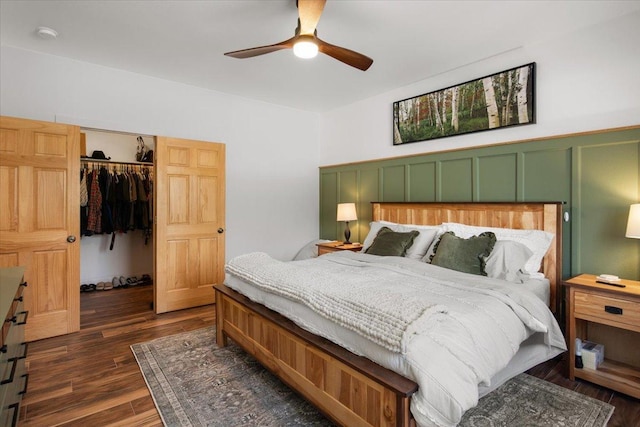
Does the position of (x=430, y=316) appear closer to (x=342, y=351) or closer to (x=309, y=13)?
(x=342, y=351)

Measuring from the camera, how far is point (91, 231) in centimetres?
460

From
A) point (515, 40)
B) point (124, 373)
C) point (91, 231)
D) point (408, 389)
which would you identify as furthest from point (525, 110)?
point (91, 231)

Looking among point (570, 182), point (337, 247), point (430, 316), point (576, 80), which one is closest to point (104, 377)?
point (430, 316)

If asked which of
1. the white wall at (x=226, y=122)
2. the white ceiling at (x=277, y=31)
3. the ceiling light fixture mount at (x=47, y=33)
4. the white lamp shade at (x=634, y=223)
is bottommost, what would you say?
the white lamp shade at (x=634, y=223)

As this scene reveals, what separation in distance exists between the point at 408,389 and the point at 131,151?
18.2ft

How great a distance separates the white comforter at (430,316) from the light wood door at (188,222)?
1516mm

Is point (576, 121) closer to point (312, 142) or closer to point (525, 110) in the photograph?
point (525, 110)

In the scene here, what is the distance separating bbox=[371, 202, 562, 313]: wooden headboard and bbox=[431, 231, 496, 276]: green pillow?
15.1 inches

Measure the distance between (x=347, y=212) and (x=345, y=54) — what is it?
2311mm

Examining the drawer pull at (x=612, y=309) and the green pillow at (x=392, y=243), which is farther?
the green pillow at (x=392, y=243)

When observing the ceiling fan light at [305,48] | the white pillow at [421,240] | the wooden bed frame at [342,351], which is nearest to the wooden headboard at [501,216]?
the wooden bed frame at [342,351]

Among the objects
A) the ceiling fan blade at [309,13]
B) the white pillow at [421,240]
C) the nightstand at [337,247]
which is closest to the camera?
the ceiling fan blade at [309,13]

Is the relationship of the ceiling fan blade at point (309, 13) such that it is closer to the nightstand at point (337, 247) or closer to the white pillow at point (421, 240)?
the white pillow at point (421, 240)

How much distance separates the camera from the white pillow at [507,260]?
257 cm
